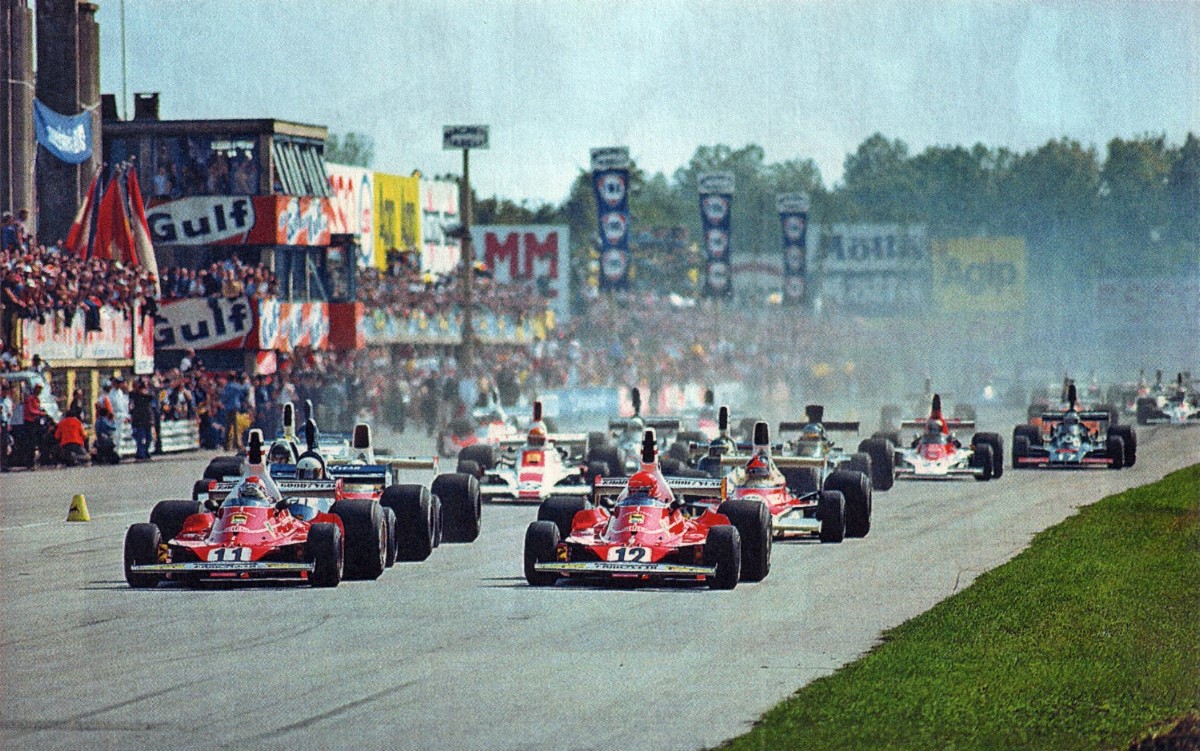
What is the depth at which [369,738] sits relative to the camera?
12.4m

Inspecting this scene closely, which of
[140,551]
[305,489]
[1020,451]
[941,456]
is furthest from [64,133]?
[140,551]

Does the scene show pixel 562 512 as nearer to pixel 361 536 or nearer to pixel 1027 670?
pixel 361 536

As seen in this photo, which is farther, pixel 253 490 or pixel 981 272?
pixel 981 272

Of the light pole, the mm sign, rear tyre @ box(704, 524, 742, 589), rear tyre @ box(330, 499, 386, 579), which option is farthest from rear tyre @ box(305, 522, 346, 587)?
the mm sign

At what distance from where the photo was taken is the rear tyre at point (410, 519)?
2294cm

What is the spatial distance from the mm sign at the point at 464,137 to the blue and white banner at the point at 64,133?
10955 mm

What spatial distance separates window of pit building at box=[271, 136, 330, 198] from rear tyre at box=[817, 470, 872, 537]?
103 ft

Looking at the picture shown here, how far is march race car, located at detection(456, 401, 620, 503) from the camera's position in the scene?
3186 centimetres

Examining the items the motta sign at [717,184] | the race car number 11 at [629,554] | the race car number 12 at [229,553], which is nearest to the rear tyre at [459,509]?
the race car number 11 at [629,554]

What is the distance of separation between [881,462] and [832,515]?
9.72 m

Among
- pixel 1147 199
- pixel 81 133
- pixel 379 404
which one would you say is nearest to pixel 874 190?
pixel 1147 199

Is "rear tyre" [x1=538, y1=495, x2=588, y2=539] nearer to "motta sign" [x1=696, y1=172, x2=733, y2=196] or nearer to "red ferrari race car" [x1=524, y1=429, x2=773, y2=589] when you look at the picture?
"red ferrari race car" [x1=524, y1=429, x2=773, y2=589]

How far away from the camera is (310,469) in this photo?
23.4 meters

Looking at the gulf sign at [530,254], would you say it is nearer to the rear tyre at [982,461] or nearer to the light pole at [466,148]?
the light pole at [466,148]
